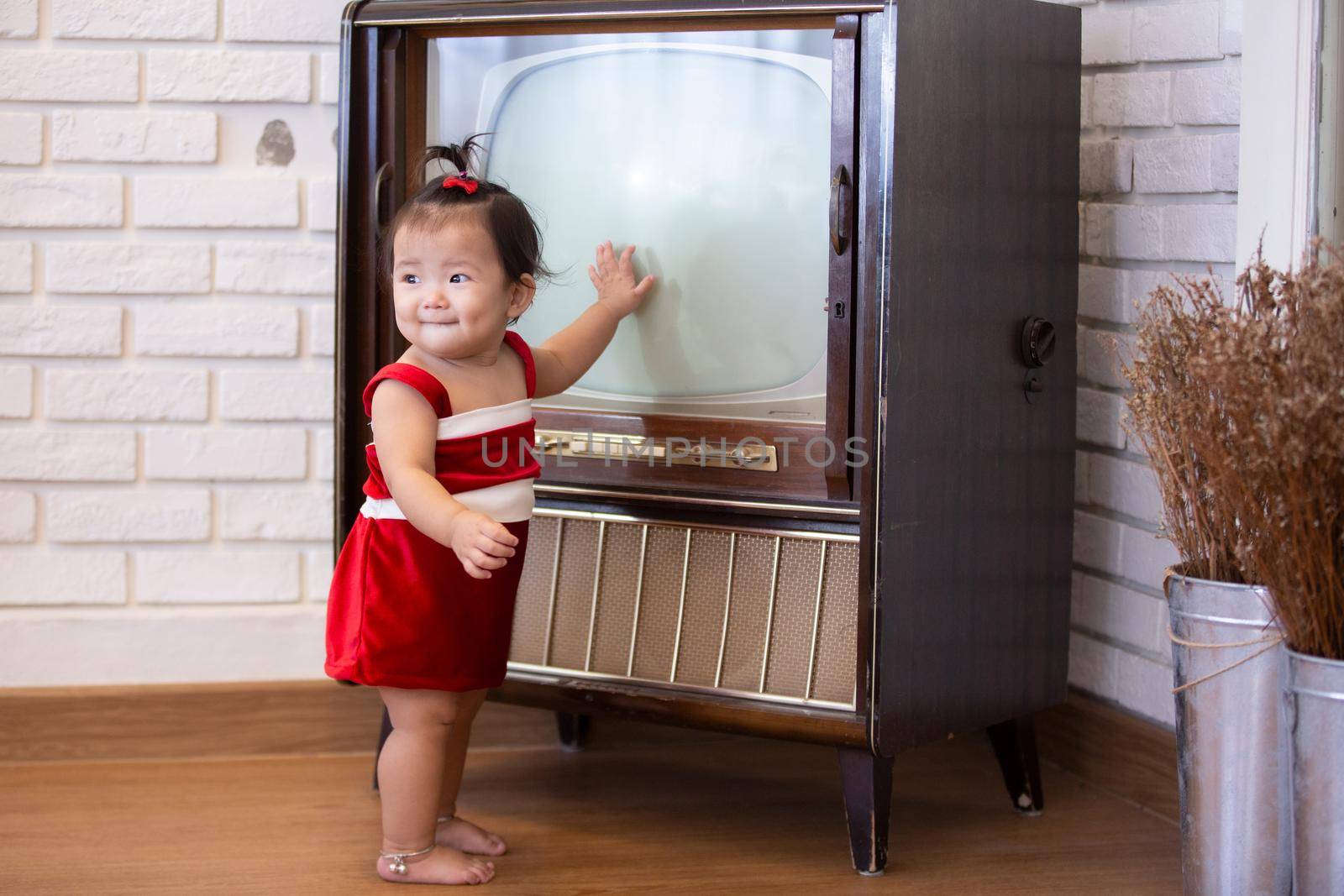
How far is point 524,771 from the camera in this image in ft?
5.74

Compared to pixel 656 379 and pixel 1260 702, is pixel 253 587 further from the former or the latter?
pixel 1260 702

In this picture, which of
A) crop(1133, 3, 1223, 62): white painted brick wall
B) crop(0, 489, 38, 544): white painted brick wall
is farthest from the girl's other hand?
crop(1133, 3, 1223, 62): white painted brick wall

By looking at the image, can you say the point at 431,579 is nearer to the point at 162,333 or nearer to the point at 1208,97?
the point at 162,333

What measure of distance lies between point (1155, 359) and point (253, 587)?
46.0 inches

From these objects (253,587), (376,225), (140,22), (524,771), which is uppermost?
(140,22)

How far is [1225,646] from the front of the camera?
120 centimetres

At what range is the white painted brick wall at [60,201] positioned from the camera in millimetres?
1731

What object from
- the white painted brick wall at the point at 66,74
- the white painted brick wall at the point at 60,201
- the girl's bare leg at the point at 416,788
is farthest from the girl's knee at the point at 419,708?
the white painted brick wall at the point at 66,74

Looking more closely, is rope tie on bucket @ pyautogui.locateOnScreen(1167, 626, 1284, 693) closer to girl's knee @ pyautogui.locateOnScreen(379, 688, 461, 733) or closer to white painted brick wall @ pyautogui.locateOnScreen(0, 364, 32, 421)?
girl's knee @ pyautogui.locateOnScreen(379, 688, 461, 733)

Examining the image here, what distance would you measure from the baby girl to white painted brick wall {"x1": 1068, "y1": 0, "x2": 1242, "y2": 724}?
57 centimetres

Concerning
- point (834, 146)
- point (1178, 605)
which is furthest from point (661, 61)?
point (1178, 605)

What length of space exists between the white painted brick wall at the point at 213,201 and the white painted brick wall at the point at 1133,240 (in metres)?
0.99

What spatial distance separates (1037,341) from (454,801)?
31.5 inches

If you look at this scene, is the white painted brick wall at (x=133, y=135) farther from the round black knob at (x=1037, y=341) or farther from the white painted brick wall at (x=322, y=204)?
the round black knob at (x=1037, y=341)
